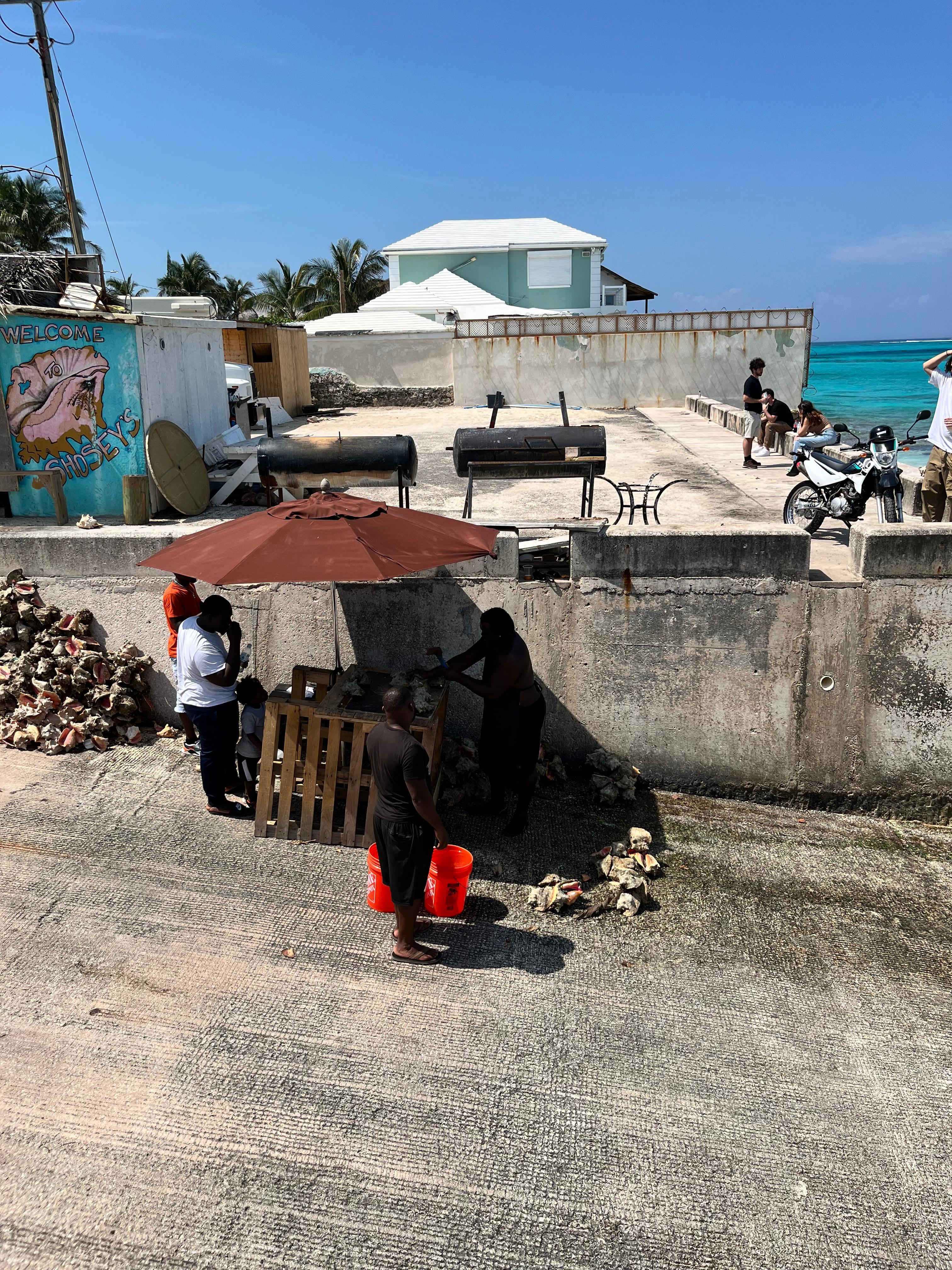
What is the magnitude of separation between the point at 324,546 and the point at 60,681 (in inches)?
124

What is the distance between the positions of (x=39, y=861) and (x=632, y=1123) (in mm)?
3842

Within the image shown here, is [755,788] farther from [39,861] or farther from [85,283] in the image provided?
[85,283]

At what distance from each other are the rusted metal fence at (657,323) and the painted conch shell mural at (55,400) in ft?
48.0

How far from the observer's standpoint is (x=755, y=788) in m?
7.05

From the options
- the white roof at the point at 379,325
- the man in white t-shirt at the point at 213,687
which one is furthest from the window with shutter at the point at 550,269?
the man in white t-shirt at the point at 213,687

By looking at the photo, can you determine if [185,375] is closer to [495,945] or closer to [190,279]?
[495,945]

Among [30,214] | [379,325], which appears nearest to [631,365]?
[379,325]

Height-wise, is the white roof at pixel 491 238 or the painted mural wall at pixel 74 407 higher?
the white roof at pixel 491 238

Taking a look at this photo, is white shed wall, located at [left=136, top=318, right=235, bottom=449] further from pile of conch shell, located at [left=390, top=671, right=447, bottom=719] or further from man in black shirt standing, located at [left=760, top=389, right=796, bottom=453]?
man in black shirt standing, located at [left=760, top=389, right=796, bottom=453]

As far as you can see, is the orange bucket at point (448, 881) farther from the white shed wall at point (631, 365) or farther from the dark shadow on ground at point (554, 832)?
the white shed wall at point (631, 365)

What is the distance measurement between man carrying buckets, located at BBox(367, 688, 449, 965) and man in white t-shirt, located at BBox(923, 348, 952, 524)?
5386mm

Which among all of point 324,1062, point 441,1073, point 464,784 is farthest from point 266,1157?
point 464,784

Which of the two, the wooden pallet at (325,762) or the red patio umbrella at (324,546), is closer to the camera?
the red patio umbrella at (324,546)

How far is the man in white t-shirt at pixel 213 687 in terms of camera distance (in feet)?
19.3
